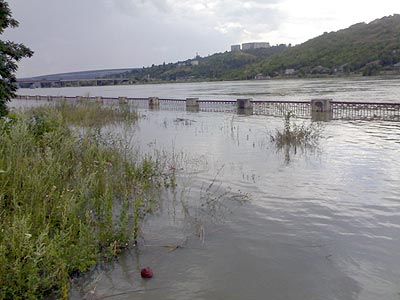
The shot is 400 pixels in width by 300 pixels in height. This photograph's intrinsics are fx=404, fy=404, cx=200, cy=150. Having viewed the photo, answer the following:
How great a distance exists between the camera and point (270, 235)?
19.9ft

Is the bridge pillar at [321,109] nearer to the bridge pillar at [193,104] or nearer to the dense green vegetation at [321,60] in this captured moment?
the bridge pillar at [193,104]

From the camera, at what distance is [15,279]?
3.65m

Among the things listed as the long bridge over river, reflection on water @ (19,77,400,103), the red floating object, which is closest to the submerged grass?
the red floating object

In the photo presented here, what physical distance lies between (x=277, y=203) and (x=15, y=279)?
499 centimetres

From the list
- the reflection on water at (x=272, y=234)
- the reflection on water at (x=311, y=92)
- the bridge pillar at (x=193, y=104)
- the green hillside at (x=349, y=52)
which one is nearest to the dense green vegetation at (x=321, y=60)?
the green hillside at (x=349, y=52)

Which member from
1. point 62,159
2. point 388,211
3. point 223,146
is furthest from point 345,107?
point 62,159

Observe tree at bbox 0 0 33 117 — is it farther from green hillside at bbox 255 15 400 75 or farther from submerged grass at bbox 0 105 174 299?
green hillside at bbox 255 15 400 75

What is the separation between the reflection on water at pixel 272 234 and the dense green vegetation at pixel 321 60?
79.0 metres

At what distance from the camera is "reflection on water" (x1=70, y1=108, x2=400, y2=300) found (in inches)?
179

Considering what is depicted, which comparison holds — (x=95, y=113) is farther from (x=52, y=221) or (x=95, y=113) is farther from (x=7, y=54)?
(x=52, y=221)

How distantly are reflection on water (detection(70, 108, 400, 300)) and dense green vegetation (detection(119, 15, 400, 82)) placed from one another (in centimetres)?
7899

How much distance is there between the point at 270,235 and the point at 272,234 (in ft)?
0.17

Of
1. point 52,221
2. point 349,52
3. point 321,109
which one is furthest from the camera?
point 349,52

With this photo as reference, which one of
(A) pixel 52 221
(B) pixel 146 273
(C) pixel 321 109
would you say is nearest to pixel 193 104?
(C) pixel 321 109
